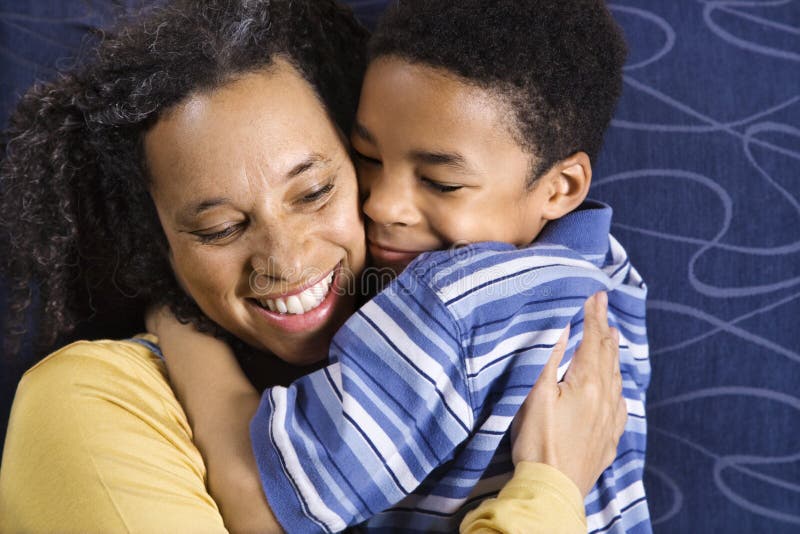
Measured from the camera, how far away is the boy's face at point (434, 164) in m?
1.26

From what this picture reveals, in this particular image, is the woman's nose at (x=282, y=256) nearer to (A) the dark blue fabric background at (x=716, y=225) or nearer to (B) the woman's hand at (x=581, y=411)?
(B) the woman's hand at (x=581, y=411)

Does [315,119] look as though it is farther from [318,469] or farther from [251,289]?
[318,469]

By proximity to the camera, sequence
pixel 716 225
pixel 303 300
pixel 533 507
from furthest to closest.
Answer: pixel 716 225
pixel 303 300
pixel 533 507

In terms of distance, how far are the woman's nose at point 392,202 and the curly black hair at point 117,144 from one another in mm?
178

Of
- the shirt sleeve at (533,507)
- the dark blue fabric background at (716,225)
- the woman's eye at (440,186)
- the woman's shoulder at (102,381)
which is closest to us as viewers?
the shirt sleeve at (533,507)

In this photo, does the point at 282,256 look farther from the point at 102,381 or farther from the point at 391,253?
the point at 102,381

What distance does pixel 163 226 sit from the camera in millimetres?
1381

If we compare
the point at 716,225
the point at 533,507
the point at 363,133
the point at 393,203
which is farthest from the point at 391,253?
the point at 716,225

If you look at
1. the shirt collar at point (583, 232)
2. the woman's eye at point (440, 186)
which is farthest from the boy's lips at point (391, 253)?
the shirt collar at point (583, 232)

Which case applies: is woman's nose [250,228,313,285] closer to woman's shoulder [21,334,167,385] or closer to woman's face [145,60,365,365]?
woman's face [145,60,365,365]

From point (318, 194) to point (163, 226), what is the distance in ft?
0.99

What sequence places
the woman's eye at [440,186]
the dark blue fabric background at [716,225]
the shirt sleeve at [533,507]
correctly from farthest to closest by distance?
1. the dark blue fabric background at [716,225]
2. the woman's eye at [440,186]
3. the shirt sleeve at [533,507]

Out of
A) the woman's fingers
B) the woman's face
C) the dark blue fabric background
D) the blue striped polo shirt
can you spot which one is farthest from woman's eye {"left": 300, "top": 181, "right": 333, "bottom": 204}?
the dark blue fabric background

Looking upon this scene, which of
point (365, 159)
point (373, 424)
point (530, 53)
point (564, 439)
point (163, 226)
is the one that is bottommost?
point (564, 439)
